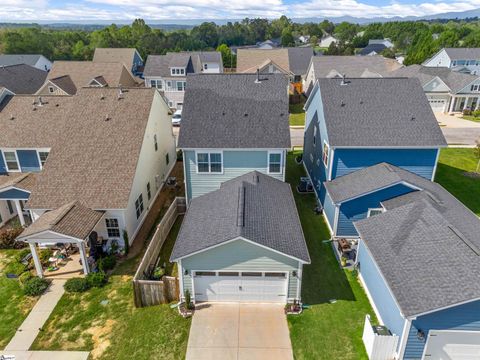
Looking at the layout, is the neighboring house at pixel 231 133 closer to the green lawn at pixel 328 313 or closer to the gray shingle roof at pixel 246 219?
the gray shingle roof at pixel 246 219

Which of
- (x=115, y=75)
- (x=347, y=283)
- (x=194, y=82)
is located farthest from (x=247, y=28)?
(x=347, y=283)

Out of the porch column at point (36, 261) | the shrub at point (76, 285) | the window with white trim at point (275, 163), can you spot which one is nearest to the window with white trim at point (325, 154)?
the window with white trim at point (275, 163)

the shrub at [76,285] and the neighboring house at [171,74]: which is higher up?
the neighboring house at [171,74]

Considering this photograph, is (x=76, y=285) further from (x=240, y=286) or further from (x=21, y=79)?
(x=21, y=79)

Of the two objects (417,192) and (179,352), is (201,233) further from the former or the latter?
(417,192)

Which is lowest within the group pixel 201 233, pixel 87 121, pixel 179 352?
pixel 179 352

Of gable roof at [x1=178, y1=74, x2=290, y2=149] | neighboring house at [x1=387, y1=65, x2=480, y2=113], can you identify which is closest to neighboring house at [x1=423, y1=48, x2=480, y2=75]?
neighboring house at [x1=387, y1=65, x2=480, y2=113]

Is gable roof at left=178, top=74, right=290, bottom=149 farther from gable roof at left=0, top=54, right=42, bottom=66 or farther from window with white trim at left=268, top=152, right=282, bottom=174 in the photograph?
gable roof at left=0, top=54, right=42, bottom=66
